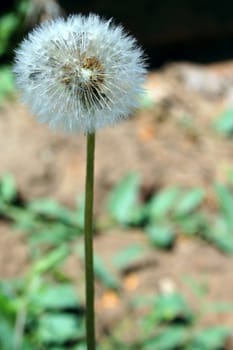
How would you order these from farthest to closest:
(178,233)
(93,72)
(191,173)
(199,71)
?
1. (199,71)
2. (191,173)
3. (178,233)
4. (93,72)

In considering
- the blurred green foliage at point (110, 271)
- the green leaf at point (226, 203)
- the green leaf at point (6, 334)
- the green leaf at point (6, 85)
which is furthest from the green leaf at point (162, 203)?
the green leaf at point (6, 85)

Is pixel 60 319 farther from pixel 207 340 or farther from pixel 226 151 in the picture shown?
pixel 226 151

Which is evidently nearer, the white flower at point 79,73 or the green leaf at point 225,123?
the white flower at point 79,73

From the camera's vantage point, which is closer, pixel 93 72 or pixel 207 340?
pixel 93 72

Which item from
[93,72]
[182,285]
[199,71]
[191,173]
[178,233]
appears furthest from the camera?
[199,71]

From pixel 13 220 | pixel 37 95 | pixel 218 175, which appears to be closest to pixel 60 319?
pixel 13 220

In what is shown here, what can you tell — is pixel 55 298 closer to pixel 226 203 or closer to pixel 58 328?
pixel 58 328

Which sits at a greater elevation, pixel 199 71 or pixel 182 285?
pixel 199 71

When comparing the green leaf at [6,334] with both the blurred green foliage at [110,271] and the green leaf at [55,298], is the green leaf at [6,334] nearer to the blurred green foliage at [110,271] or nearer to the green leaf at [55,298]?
the blurred green foliage at [110,271]
